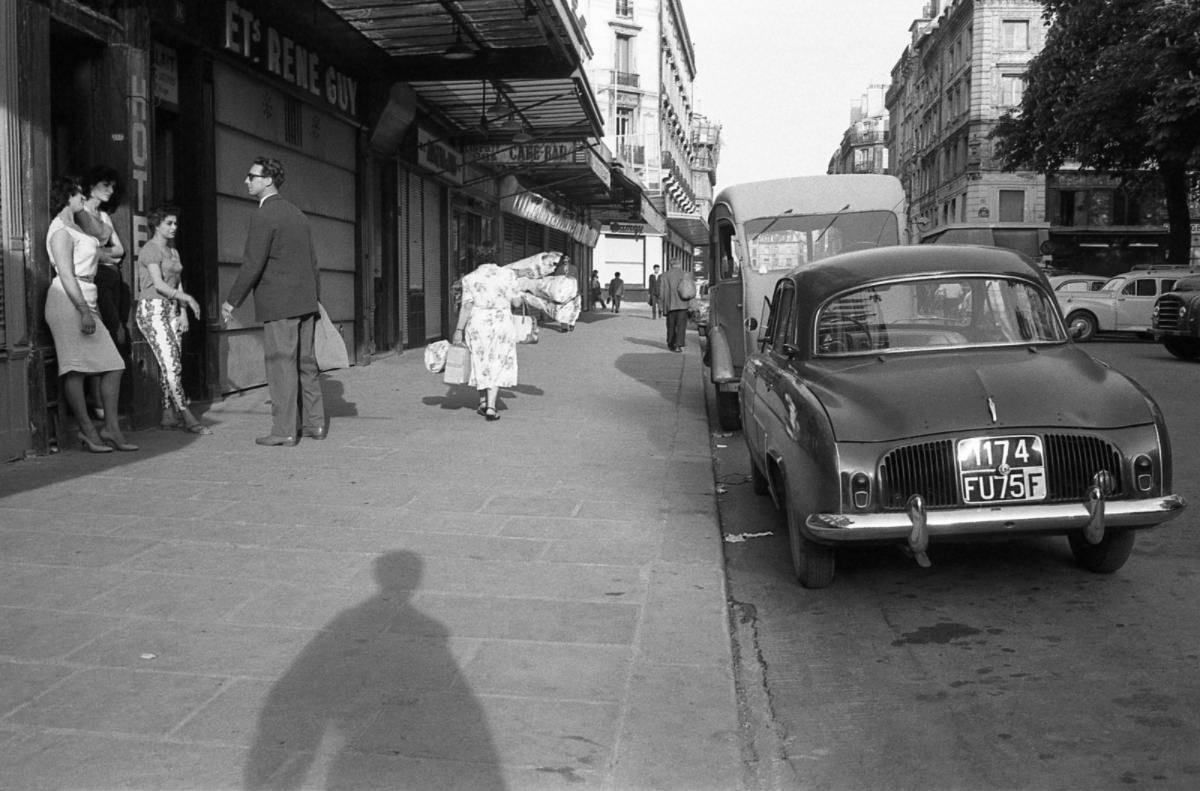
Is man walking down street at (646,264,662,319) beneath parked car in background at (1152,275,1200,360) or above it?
above

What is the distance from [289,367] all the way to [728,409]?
13.2 ft

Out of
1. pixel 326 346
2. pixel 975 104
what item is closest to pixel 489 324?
pixel 326 346

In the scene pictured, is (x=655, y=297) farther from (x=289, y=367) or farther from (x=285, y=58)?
(x=289, y=367)

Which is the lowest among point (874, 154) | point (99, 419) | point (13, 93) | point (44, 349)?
point (99, 419)

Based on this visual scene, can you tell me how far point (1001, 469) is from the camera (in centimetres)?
476

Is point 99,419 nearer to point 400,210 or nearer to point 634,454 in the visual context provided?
point 634,454

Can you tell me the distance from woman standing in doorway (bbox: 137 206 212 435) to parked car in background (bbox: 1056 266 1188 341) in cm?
2351

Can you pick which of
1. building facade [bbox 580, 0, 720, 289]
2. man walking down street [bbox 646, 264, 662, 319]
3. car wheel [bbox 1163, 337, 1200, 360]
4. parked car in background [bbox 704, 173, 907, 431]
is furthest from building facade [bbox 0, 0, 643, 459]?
building facade [bbox 580, 0, 720, 289]

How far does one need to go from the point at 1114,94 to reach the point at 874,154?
282ft

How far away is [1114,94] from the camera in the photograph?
1355 inches

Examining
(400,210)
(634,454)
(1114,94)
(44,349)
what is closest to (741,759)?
(634,454)

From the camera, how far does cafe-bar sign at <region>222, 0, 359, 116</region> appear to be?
11.7 metres

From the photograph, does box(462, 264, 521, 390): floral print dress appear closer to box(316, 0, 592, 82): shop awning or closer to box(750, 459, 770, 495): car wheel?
box(750, 459, 770, 495): car wheel

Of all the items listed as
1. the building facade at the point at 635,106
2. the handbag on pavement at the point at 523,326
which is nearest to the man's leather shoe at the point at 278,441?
the handbag on pavement at the point at 523,326
